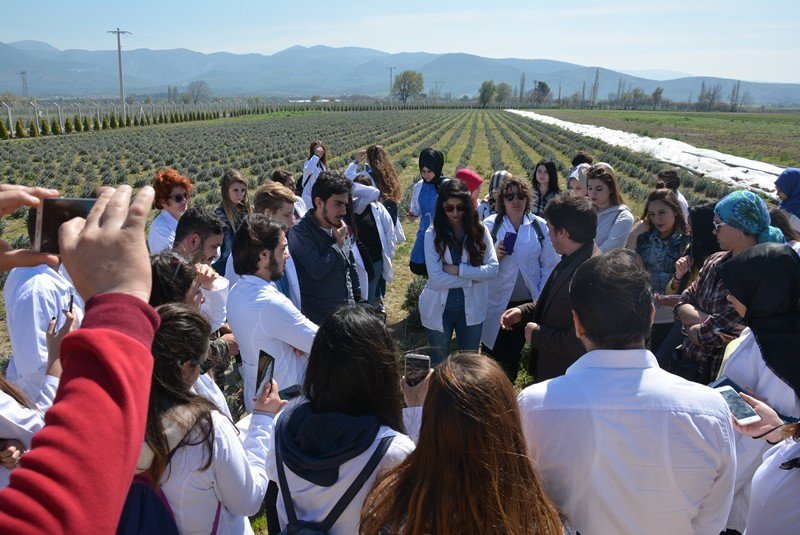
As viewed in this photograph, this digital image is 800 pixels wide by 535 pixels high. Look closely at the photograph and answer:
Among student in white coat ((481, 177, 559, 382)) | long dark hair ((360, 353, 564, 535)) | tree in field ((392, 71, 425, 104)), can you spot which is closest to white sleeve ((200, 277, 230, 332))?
long dark hair ((360, 353, 564, 535))

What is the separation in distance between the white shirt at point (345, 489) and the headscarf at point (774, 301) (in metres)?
1.79

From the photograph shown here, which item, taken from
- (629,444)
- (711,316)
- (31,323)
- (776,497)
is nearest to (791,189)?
(711,316)

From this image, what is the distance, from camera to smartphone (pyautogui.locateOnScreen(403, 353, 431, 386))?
7.56ft

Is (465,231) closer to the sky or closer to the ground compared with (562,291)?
closer to the sky

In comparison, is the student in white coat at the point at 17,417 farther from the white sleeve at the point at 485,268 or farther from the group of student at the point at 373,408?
the white sleeve at the point at 485,268

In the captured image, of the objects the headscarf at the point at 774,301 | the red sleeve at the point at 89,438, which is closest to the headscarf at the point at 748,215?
the headscarf at the point at 774,301

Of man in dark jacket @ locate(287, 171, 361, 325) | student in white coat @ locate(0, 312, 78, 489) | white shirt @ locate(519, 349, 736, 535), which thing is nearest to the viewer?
white shirt @ locate(519, 349, 736, 535)

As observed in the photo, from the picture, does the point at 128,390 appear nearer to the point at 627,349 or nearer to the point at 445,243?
the point at 627,349

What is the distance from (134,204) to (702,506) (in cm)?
208

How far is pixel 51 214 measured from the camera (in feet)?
4.09

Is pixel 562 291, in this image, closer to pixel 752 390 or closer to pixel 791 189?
pixel 752 390

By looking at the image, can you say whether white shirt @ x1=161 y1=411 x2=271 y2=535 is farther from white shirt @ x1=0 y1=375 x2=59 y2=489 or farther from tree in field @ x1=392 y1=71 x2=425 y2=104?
tree in field @ x1=392 y1=71 x2=425 y2=104

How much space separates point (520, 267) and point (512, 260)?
0.10m

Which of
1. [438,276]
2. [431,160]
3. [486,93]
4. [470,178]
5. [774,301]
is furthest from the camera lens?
[486,93]
